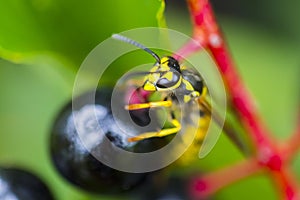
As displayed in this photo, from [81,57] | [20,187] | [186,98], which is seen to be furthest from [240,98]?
[20,187]

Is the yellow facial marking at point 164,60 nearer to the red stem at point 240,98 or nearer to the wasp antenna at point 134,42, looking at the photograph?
the wasp antenna at point 134,42

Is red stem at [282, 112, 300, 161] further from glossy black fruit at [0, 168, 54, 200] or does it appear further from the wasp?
glossy black fruit at [0, 168, 54, 200]

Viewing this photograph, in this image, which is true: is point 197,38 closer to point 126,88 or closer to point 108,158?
point 126,88

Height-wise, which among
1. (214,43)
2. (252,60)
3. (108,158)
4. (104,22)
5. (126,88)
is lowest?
(108,158)

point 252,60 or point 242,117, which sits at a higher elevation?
point 252,60

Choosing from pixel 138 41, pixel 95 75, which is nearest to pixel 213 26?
pixel 138 41

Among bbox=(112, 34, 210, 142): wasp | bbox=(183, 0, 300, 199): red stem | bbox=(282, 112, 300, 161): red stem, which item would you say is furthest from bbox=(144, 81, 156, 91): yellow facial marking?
bbox=(282, 112, 300, 161): red stem
